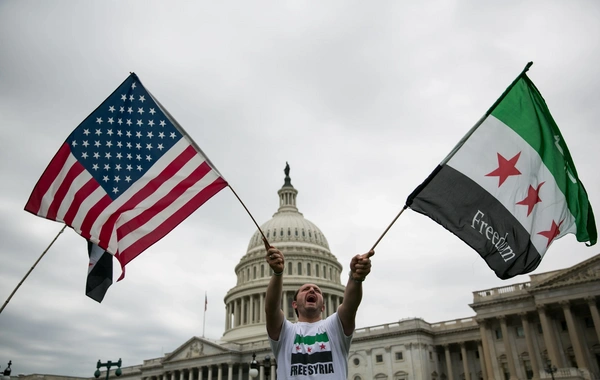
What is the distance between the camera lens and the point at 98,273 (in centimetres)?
1318

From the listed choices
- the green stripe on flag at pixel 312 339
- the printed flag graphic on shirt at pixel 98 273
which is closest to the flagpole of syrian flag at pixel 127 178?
the printed flag graphic on shirt at pixel 98 273

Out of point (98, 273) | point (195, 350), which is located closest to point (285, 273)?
point (195, 350)

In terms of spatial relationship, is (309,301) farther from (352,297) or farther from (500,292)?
(500,292)

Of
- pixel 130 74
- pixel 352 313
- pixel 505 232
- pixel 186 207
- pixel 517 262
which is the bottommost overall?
pixel 352 313

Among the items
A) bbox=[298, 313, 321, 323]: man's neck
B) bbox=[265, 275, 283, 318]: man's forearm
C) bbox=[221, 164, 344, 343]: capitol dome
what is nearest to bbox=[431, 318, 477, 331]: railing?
bbox=[221, 164, 344, 343]: capitol dome

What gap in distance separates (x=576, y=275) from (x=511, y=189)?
5596cm

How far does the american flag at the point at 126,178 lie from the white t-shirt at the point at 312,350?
4913 millimetres

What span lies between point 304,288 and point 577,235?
710 centimetres

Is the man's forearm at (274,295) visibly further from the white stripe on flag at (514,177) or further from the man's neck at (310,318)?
the white stripe on flag at (514,177)

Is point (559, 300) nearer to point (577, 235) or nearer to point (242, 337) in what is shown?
point (577, 235)

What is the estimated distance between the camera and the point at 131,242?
35.7ft

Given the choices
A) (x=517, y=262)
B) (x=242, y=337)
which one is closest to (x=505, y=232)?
(x=517, y=262)

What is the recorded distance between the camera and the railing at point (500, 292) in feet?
204

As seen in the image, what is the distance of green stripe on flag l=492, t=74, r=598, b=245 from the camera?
10.4 metres
